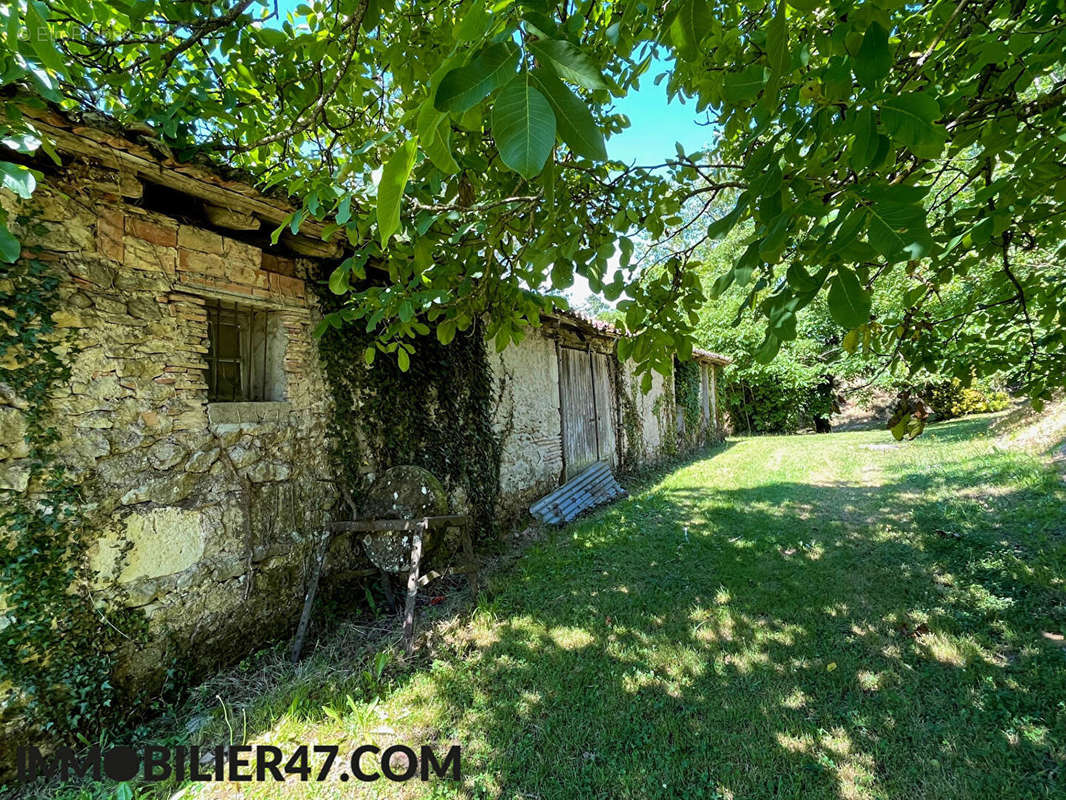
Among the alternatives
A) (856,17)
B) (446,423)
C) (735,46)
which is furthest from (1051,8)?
(446,423)

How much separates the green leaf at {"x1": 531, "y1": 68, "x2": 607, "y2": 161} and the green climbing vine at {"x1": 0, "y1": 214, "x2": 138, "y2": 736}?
2895 millimetres

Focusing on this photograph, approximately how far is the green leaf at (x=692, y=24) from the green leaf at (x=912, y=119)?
448 millimetres

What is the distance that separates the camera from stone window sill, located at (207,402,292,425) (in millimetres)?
3049

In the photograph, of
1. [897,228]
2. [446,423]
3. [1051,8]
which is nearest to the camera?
[897,228]

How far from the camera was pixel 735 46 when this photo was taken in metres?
2.23

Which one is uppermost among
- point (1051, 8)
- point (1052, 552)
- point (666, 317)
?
point (1051, 8)

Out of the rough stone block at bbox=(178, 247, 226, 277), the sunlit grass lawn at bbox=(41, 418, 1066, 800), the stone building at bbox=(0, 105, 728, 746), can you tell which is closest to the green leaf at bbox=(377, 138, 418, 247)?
the stone building at bbox=(0, 105, 728, 746)

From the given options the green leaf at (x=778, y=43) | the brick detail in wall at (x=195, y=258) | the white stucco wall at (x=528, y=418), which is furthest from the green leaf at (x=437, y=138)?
the white stucco wall at (x=528, y=418)

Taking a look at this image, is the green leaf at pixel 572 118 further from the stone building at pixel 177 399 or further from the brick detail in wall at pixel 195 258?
the brick detail in wall at pixel 195 258

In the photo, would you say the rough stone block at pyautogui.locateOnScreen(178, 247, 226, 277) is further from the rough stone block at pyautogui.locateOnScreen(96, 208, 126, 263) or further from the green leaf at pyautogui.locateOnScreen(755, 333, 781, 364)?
the green leaf at pyautogui.locateOnScreen(755, 333, 781, 364)

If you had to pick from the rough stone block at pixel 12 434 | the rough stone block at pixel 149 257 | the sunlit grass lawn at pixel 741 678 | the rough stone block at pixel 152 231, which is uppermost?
the rough stone block at pixel 152 231

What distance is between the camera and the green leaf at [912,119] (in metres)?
0.95

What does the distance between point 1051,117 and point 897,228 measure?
163 centimetres

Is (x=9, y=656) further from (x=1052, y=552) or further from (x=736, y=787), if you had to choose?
Answer: (x=1052, y=552)
